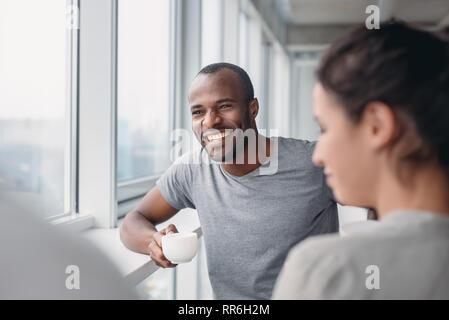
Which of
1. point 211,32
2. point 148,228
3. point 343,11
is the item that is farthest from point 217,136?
point 343,11

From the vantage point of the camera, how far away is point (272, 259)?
3.53 feet

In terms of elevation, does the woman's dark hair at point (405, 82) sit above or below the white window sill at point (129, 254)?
above

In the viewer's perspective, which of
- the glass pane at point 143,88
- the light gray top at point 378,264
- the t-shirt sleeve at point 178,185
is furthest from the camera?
the glass pane at point 143,88

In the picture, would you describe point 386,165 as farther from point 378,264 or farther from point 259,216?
point 259,216

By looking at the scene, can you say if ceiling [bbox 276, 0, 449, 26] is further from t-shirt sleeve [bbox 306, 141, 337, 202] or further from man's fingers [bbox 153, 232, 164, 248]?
man's fingers [bbox 153, 232, 164, 248]

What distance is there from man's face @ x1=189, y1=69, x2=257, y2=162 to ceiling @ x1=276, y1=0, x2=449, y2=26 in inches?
145

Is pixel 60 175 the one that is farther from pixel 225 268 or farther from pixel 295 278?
pixel 295 278

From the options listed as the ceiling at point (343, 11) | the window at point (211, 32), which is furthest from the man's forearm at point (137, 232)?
the ceiling at point (343, 11)

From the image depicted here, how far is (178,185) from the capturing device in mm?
1203

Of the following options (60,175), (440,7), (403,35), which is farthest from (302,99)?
(403,35)

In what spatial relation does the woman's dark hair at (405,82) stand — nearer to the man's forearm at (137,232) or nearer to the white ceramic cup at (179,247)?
the white ceramic cup at (179,247)

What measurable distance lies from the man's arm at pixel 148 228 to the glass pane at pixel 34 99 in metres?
0.25

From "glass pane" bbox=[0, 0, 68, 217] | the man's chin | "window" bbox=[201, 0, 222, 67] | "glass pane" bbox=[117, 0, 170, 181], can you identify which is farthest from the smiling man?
"window" bbox=[201, 0, 222, 67]

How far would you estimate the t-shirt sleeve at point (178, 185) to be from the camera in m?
1.19
